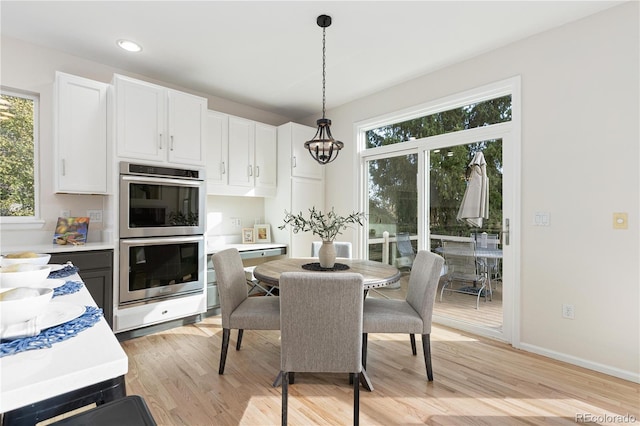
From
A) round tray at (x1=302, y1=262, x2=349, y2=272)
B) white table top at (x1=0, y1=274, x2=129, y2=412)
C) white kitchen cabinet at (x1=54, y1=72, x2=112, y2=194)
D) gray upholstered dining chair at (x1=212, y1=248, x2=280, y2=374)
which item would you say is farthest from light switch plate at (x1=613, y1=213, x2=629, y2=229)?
white kitchen cabinet at (x1=54, y1=72, x2=112, y2=194)

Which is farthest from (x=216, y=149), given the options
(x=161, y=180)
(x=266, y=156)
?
(x=161, y=180)

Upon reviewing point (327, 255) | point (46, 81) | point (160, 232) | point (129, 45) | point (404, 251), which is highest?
point (129, 45)

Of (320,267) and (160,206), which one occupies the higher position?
(160,206)

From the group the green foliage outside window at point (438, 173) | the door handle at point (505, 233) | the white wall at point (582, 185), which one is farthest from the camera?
the green foliage outside window at point (438, 173)

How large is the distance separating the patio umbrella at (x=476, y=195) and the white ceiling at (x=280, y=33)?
103cm

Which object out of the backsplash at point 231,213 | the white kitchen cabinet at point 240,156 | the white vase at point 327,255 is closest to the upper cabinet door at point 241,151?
the white kitchen cabinet at point 240,156

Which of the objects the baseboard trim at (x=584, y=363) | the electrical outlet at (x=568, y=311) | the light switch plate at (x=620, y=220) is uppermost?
the light switch plate at (x=620, y=220)

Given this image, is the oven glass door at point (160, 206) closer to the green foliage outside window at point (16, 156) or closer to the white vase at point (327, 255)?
the green foliage outside window at point (16, 156)

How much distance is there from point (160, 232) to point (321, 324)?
2.13 metres

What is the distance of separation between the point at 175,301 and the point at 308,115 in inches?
122

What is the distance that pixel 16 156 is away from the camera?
2.92 m

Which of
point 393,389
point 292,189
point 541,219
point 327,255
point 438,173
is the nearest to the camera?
point 393,389

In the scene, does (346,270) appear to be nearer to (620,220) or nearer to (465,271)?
(465,271)

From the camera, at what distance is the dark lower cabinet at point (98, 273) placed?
8.87 ft
